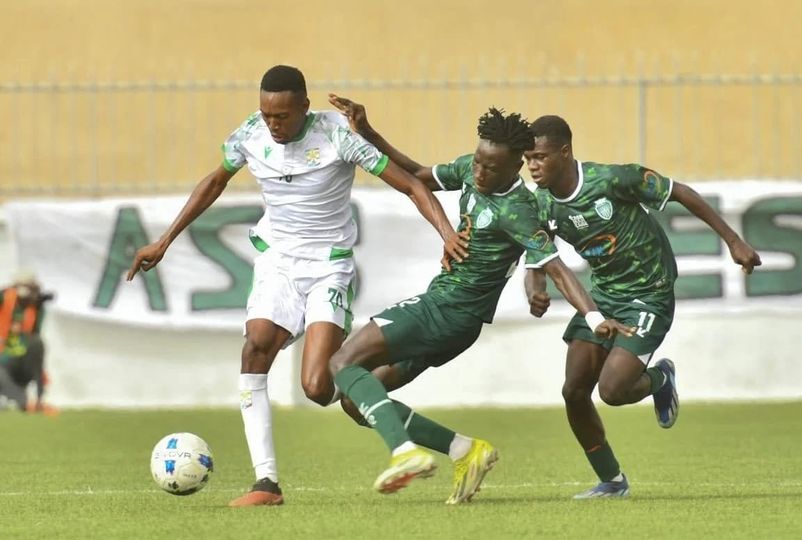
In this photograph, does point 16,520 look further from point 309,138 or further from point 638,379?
point 638,379

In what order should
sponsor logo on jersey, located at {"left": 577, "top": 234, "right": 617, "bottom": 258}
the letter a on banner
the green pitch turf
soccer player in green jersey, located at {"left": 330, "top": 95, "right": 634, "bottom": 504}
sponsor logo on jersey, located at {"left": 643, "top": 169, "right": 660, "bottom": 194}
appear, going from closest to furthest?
the green pitch turf < soccer player in green jersey, located at {"left": 330, "top": 95, "right": 634, "bottom": 504} < sponsor logo on jersey, located at {"left": 643, "top": 169, "right": 660, "bottom": 194} < sponsor logo on jersey, located at {"left": 577, "top": 234, "right": 617, "bottom": 258} < the letter a on banner

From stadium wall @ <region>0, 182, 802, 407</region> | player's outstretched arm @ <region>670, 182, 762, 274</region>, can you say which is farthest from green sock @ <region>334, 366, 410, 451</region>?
stadium wall @ <region>0, 182, 802, 407</region>

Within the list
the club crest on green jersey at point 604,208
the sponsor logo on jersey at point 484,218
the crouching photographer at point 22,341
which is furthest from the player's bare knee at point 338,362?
the crouching photographer at point 22,341

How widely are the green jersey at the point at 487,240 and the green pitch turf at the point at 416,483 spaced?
104 centimetres

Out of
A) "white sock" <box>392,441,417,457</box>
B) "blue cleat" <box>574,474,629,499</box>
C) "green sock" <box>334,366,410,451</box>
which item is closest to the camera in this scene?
"white sock" <box>392,441,417,457</box>

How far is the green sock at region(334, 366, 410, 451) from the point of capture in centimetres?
812

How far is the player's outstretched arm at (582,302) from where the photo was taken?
8.25 metres

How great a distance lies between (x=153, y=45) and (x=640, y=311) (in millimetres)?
16307

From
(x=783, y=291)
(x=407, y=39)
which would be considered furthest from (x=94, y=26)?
(x=783, y=291)

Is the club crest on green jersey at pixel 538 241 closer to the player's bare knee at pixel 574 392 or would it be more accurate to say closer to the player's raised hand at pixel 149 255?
the player's bare knee at pixel 574 392

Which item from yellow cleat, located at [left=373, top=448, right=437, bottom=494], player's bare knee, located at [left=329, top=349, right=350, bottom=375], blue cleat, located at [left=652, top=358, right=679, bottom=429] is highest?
player's bare knee, located at [left=329, top=349, right=350, bottom=375]

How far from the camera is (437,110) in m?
19.9

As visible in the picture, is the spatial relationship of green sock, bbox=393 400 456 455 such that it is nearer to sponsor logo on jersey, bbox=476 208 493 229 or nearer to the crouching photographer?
sponsor logo on jersey, bbox=476 208 493 229

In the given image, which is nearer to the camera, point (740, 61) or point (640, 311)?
point (640, 311)
